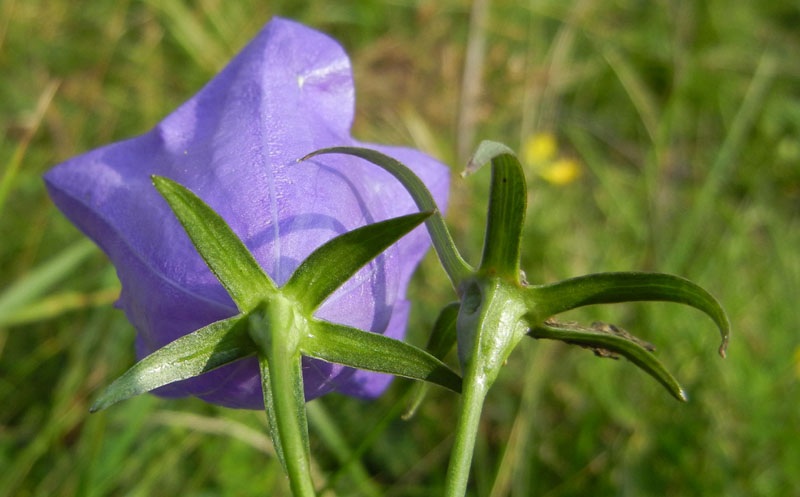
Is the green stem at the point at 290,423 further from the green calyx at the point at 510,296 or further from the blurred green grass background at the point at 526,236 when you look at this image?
the blurred green grass background at the point at 526,236

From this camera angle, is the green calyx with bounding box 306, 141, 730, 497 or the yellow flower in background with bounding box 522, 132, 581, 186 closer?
the green calyx with bounding box 306, 141, 730, 497

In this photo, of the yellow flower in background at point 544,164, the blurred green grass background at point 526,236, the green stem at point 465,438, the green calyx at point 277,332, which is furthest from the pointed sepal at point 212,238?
the yellow flower in background at point 544,164

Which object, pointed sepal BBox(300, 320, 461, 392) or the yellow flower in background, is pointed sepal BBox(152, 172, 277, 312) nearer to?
pointed sepal BBox(300, 320, 461, 392)

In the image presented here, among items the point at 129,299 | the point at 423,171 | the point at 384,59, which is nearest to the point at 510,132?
the point at 384,59

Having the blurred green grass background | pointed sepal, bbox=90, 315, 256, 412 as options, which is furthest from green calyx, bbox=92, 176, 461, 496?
the blurred green grass background

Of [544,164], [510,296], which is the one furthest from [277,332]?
[544,164]

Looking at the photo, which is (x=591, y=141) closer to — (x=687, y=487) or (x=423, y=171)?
(x=687, y=487)
